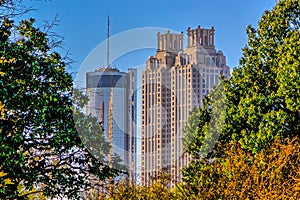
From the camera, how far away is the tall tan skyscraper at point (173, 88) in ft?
157

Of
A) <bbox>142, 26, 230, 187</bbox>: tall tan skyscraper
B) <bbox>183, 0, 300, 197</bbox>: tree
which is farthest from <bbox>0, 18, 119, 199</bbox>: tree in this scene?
<bbox>142, 26, 230, 187</bbox>: tall tan skyscraper

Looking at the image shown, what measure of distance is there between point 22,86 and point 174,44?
115 feet

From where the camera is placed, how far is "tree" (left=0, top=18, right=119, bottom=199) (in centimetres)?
1295

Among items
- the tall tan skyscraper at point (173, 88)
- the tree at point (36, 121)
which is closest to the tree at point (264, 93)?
the tree at point (36, 121)

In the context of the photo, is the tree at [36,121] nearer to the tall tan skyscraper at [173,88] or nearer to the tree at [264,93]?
the tree at [264,93]

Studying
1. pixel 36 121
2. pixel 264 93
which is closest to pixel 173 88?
pixel 264 93

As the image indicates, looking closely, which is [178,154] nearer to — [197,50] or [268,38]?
[197,50]

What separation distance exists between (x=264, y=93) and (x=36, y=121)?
1183 cm

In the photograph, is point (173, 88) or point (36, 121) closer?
point (36, 121)

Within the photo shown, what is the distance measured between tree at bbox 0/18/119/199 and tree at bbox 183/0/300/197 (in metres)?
7.71

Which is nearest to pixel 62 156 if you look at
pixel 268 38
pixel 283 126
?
pixel 283 126

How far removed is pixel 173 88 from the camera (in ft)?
173

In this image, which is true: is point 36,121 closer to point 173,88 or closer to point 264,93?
point 264,93

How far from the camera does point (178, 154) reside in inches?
1852
